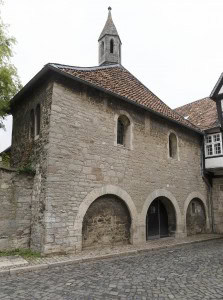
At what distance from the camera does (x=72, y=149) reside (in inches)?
314

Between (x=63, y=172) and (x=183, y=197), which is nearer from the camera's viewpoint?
(x=63, y=172)

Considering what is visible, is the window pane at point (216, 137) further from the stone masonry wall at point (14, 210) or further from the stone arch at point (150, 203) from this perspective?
the stone masonry wall at point (14, 210)

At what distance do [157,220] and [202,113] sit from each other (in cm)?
749

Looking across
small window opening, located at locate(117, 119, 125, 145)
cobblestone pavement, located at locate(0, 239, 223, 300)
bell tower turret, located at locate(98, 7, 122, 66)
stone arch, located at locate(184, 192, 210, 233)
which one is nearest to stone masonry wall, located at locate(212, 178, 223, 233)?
stone arch, located at locate(184, 192, 210, 233)

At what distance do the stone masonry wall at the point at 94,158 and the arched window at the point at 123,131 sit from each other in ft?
0.74

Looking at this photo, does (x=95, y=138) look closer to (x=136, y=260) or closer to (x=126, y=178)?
(x=126, y=178)

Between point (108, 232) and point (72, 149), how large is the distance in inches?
128

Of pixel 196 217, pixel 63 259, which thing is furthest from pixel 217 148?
pixel 63 259

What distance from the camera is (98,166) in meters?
8.55

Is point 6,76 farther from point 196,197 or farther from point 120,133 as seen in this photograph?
point 196,197

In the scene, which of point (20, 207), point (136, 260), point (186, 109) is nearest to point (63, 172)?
point (20, 207)

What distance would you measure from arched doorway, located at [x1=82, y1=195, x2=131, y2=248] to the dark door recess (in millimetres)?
1750

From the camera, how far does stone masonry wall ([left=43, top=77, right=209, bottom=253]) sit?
7.44 metres

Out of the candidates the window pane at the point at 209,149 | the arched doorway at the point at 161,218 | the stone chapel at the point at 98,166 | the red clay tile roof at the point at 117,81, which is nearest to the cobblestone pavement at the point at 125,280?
the stone chapel at the point at 98,166
